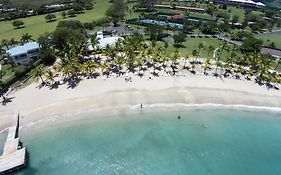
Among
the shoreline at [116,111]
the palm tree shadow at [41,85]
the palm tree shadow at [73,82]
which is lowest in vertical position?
the shoreline at [116,111]

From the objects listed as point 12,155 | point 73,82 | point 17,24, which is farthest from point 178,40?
point 17,24

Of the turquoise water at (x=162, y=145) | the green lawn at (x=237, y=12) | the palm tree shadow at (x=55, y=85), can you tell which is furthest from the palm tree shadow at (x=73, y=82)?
the green lawn at (x=237, y=12)

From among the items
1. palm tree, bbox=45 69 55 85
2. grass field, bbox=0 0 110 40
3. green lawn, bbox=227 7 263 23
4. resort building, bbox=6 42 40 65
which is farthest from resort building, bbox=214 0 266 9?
palm tree, bbox=45 69 55 85

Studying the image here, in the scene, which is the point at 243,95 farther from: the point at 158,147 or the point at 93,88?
the point at 93,88

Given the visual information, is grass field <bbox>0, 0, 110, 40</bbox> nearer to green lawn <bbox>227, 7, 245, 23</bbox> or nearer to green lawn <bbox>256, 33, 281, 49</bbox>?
green lawn <bbox>227, 7, 245, 23</bbox>

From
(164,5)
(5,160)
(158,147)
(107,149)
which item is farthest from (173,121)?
(164,5)

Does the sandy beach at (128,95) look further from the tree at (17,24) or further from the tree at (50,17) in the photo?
the tree at (50,17)

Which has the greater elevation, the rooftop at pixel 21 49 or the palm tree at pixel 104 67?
the rooftop at pixel 21 49
